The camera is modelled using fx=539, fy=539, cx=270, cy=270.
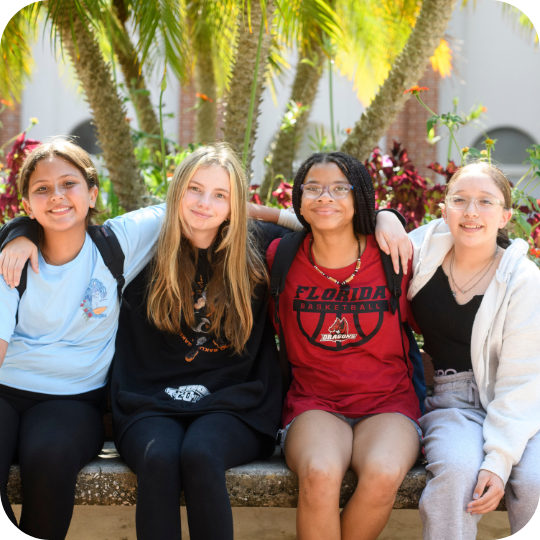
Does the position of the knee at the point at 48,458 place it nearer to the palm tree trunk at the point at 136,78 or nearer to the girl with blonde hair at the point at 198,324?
the girl with blonde hair at the point at 198,324

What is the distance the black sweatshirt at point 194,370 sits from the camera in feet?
7.25

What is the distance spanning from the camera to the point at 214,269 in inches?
98.8

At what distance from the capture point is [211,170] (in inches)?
96.3

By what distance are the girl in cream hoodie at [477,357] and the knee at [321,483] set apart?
344 millimetres

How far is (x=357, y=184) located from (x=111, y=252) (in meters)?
1.14

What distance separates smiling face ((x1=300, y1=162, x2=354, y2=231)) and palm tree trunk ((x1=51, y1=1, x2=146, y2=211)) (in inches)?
86.8

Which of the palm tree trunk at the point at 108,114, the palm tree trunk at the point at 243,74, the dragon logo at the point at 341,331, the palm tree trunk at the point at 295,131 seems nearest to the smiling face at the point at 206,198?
the dragon logo at the point at 341,331

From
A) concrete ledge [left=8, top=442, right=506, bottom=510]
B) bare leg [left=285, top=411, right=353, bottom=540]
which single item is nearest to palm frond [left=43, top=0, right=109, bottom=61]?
concrete ledge [left=8, top=442, right=506, bottom=510]

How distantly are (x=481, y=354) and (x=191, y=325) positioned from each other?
1.25 metres

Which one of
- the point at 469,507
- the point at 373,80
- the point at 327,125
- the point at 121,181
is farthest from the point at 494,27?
the point at 469,507

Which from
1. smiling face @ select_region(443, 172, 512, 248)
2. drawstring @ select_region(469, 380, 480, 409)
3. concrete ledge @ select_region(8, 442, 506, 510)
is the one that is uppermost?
smiling face @ select_region(443, 172, 512, 248)

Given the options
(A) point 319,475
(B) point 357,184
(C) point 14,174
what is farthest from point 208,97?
(A) point 319,475

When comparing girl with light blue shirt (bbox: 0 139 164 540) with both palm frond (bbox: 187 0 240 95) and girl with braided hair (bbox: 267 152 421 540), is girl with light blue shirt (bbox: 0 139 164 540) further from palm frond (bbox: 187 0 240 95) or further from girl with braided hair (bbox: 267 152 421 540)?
palm frond (bbox: 187 0 240 95)

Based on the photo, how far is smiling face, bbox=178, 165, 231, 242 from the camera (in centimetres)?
243
